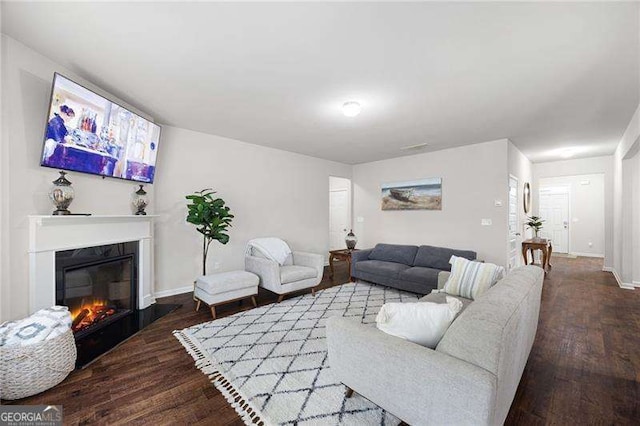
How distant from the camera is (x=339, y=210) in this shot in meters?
7.33

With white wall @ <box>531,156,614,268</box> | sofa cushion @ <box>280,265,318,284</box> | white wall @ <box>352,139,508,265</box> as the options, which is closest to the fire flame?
sofa cushion @ <box>280,265,318,284</box>

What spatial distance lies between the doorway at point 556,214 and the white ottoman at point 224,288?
29.1 feet

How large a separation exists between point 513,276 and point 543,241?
460 centimetres

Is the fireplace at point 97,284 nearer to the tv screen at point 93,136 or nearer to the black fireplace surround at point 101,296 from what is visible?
the black fireplace surround at point 101,296

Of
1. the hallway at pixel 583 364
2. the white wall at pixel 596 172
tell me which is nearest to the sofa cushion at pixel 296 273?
the hallway at pixel 583 364

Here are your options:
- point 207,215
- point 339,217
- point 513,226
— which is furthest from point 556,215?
point 207,215

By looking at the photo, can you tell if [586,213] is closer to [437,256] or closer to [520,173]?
[520,173]

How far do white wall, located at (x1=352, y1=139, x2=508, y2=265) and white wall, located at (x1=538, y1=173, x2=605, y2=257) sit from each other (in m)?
3.87

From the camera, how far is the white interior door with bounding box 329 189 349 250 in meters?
7.09

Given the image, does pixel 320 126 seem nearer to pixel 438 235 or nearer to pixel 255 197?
pixel 255 197

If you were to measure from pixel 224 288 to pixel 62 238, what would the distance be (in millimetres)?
1604

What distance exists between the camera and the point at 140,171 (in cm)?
319

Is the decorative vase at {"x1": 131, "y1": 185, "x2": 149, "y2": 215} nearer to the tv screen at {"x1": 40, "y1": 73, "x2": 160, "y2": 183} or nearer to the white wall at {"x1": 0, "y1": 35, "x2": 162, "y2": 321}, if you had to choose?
the tv screen at {"x1": 40, "y1": 73, "x2": 160, "y2": 183}

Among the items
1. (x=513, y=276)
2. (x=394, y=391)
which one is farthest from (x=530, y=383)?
(x=394, y=391)
